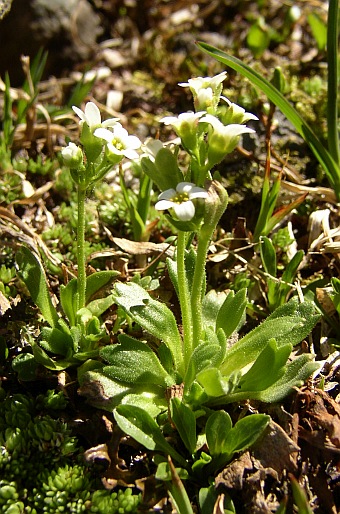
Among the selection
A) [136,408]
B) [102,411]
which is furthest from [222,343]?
[102,411]

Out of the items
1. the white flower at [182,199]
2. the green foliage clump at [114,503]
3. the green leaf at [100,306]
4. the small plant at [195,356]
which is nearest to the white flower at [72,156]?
the small plant at [195,356]

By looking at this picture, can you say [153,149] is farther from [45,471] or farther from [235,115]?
[45,471]

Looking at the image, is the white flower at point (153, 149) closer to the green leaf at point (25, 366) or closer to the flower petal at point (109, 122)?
the flower petal at point (109, 122)

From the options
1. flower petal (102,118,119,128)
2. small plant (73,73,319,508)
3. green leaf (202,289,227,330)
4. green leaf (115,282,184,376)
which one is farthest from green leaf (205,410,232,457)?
flower petal (102,118,119,128)

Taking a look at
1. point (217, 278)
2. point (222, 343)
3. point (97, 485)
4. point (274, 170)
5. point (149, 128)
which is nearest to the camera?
point (97, 485)

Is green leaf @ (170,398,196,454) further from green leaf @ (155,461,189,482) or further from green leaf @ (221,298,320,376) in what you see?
green leaf @ (221,298,320,376)

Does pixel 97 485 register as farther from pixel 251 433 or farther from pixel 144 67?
pixel 144 67
